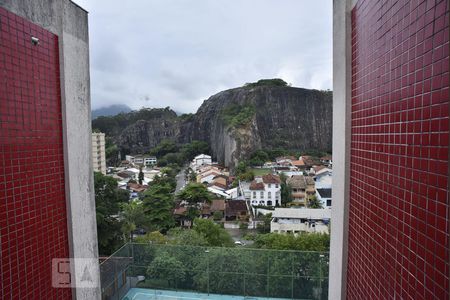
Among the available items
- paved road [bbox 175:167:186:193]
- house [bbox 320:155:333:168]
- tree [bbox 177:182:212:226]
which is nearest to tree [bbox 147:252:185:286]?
tree [bbox 177:182:212:226]

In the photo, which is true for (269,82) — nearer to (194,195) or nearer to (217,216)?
(217,216)

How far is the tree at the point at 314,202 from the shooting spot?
24.0 m

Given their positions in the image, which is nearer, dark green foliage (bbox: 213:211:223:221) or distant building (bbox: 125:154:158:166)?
dark green foliage (bbox: 213:211:223:221)

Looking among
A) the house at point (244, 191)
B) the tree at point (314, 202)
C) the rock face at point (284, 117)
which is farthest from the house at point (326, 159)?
the house at point (244, 191)

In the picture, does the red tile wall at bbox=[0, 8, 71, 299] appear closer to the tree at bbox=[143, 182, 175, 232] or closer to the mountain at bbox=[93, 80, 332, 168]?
the tree at bbox=[143, 182, 175, 232]

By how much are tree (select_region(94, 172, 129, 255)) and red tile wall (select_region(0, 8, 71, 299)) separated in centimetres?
964

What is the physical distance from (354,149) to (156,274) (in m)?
5.50

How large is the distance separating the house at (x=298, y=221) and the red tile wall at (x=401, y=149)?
16.1 m

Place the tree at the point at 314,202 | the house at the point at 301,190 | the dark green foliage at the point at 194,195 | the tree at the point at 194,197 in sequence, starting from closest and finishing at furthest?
the tree at the point at 194,197
the dark green foliage at the point at 194,195
the tree at the point at 314,202
the house at the point at 301,190

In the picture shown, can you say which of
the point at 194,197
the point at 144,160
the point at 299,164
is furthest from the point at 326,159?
the point at 144,160

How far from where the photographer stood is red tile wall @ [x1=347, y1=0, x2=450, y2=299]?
105 centimetres

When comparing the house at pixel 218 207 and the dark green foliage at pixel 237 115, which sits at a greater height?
the dark green foliage at pixel 237 115

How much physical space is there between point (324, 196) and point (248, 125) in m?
23.4

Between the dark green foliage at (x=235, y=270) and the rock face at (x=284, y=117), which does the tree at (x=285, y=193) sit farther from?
the rock face at (x=284, y=117)
